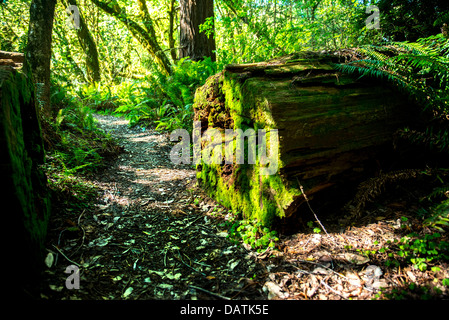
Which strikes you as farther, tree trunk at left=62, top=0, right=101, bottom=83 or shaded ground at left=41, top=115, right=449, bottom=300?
tree trunk at left=62, top=0, right=101, bottom=83

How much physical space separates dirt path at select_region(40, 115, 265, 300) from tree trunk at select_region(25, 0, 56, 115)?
2.46 m

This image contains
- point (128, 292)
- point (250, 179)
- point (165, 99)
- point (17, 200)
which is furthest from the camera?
point (165, 99)

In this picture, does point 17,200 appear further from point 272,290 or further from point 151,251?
point 272,290

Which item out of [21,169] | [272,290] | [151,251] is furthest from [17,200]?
[272,290]

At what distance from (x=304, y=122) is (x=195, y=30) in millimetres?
5787

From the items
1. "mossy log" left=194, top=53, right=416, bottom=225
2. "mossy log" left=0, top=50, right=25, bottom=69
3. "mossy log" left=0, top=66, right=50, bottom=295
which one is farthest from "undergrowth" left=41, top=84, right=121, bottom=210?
"mossy log" left=194, top=53, right=416, bottom=225

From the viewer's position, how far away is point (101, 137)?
16.3ft

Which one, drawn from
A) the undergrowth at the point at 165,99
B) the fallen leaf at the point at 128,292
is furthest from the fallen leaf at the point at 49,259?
the undergrowth at the point at 165,99

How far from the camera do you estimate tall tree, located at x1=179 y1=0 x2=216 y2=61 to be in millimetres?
6625

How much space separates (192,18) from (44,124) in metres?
4.85

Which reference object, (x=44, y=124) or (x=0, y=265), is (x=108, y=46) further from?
(x=0, y=265)

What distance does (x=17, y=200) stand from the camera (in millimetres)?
1497

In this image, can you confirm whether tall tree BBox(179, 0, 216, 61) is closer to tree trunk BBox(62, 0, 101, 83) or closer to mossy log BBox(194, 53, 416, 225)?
mossy log BBox(194, 53, 416, 225)

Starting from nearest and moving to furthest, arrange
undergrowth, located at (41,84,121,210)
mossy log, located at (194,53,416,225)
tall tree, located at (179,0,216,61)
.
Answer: mossy log, located at (194,53,416,225) → undergrowth, located at (41,84,121,210) → tall tree, located at (179,0,216,61)
